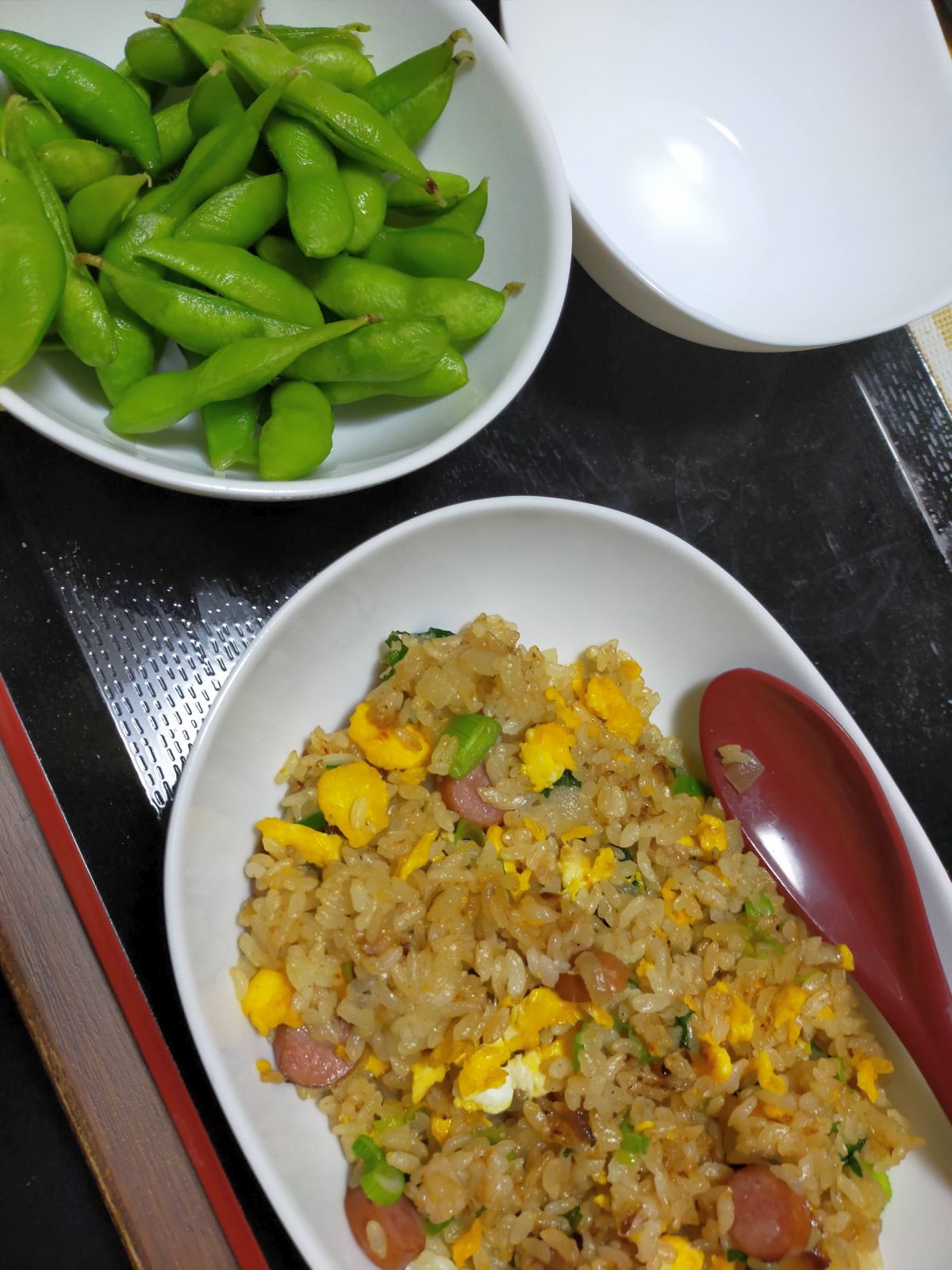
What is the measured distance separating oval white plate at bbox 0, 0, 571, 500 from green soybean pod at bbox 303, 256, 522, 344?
5 cm

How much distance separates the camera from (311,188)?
43.8 inches

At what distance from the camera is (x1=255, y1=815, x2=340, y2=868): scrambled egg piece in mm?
1161

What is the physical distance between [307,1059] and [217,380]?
795 mm

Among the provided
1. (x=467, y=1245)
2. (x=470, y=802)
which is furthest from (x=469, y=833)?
(x=467, y=1245)

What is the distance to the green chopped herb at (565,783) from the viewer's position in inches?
48.7

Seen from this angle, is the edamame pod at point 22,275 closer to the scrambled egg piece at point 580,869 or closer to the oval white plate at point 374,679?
the oval white plate at point 374,679

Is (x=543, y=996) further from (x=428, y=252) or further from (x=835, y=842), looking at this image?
(x=428, y=252)

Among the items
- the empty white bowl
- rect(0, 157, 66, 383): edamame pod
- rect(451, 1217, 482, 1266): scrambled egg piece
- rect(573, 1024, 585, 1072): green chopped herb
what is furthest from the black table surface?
rect(573, 1024, 585, 1072): green chopped herb

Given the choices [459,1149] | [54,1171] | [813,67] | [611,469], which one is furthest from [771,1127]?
[813,67]

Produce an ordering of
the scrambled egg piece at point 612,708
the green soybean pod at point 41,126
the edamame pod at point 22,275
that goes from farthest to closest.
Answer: the scrambled egg piece at point 612,708 → the green soybean pod at point 41,126 → the edamame pod at point 22,275

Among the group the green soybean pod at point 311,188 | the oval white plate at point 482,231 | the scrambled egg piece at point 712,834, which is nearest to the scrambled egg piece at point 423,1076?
the scrambled egg piece at point 712,834

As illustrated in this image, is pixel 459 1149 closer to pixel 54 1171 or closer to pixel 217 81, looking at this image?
pixel 54 1171

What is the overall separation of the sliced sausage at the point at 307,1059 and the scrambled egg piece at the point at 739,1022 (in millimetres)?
479

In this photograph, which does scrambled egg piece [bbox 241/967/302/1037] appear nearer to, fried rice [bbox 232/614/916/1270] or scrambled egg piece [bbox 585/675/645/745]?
fried rice [bbox 232/614/916/1270]
